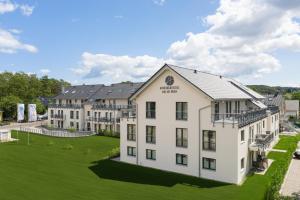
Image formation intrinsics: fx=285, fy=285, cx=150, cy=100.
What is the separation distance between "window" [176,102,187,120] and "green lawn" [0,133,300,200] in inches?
234

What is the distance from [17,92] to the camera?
91000mm

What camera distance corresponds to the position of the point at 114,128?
5694cm

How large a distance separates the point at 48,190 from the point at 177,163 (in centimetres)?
1315

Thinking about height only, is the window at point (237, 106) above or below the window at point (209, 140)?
above

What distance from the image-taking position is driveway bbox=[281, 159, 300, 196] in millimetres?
24331

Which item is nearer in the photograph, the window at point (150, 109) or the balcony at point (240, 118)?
the balcony at point (240, 118)

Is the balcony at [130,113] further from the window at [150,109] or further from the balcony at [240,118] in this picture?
A: the balcony at [240,118]

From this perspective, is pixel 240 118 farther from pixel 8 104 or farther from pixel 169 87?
pixel 8 104

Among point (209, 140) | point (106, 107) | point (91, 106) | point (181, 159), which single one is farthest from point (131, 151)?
point (91, 106)

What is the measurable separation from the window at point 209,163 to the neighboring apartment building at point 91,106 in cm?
3050

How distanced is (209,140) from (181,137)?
3228 millimetres

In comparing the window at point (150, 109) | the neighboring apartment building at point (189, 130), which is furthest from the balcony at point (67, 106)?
the window at point (150, 109)

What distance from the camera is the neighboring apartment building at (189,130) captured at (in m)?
26.9

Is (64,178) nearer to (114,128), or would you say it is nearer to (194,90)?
(194,90)
